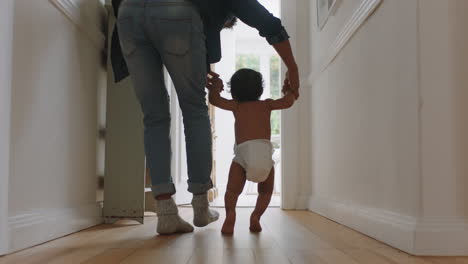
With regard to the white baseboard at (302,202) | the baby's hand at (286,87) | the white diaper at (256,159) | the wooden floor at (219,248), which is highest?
the baby's hand at (286,87)

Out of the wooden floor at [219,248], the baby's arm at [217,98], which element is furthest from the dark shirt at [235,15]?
the wooden floor at [219,248]

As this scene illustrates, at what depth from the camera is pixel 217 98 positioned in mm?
1843

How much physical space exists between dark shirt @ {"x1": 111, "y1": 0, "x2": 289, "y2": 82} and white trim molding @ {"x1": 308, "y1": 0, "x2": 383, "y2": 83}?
31cm

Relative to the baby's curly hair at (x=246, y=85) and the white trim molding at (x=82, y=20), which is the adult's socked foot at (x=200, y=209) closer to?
the baby's curly hair at (x=246, y=85)

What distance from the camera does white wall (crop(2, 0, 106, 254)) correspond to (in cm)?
140

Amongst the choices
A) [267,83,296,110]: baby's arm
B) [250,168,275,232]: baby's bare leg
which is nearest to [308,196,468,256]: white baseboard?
[250,168,275,232]: baby's bare leg

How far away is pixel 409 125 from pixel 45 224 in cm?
111

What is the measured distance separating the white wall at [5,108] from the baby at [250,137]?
0.72 meters

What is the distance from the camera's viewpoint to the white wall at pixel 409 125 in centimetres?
126

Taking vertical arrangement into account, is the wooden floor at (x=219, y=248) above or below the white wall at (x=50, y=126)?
below

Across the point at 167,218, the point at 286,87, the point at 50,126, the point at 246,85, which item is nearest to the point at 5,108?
the point at 50,126

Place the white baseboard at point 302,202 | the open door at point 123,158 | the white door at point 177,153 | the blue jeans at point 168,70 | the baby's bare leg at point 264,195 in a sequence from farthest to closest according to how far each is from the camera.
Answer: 1. the white door at point 177,153
2. the white baseboard at point 302,202
3. the open door at point 123,158
4. the baby's bare leg at point 264,195
5. the blue jeans at point 168,70

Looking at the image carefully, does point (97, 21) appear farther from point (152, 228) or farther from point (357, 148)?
point (357, 148)

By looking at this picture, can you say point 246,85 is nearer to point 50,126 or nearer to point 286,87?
point 286,87
